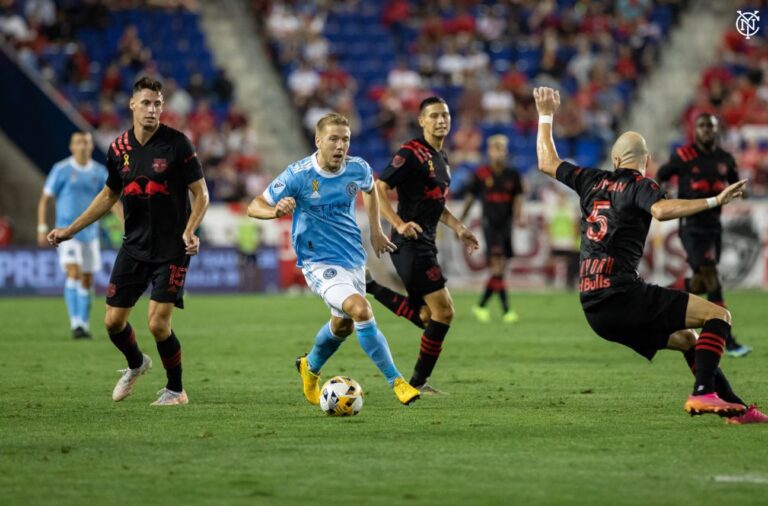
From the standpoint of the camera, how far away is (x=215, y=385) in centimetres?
1238

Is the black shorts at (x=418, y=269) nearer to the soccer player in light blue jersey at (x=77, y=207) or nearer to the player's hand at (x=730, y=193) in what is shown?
the player's hand at (x=730, y=193)

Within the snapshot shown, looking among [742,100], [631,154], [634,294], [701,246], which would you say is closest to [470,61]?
[742,100]

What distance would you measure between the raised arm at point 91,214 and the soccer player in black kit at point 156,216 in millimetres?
176

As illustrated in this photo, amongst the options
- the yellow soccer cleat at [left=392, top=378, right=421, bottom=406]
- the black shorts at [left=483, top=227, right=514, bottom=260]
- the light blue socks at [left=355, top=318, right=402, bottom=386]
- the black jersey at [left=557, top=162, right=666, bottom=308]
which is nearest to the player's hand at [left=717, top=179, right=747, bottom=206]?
the black jersey at [left=557, top=162, right=666, bottom=308]

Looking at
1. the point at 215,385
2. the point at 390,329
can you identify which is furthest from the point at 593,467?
the point at 390,329

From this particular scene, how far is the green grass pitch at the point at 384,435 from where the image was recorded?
696 cm

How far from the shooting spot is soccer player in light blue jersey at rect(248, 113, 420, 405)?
10.2m

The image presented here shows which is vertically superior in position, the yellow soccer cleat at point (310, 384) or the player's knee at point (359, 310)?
the player's knee at point (359, 310)

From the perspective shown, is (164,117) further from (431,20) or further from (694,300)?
(694,300)

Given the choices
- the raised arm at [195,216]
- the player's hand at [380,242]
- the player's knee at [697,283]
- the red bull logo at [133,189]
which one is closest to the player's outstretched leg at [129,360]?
the raised arm at [195,216]

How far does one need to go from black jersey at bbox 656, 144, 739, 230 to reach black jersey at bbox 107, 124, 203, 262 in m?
6.37

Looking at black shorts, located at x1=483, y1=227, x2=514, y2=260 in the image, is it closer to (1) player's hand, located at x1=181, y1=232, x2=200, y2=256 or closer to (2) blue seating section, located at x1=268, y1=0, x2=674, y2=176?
(2) blue seating section, located at x1=268, y1=0, x2=674, y2=176

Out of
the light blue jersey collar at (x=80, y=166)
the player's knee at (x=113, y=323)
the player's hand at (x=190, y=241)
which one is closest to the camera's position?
the player's hand at (x=190, y=241)

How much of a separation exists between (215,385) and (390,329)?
24.5 feet
